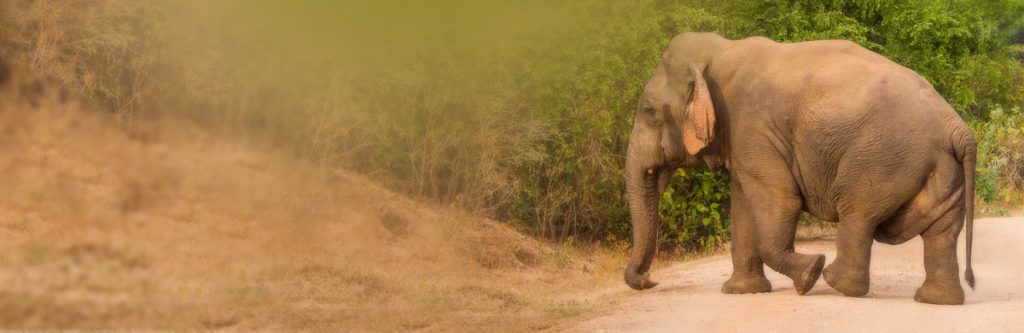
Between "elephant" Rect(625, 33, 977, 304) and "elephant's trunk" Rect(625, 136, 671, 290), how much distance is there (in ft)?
0.12

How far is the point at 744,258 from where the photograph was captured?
10.5 metres

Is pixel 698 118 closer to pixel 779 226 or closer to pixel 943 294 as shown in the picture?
pixel 779 226

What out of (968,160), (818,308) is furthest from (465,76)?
(968,160)

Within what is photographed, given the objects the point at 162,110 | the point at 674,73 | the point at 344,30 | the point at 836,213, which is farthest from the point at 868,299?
the point at 344,30

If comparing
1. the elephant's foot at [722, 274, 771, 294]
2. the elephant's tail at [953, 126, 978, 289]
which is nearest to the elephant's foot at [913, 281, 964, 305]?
the elephant's tail at [953, 126, 978, 289]

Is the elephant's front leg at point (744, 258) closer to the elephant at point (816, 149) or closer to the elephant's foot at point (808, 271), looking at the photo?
the elephant at point (816, 149)

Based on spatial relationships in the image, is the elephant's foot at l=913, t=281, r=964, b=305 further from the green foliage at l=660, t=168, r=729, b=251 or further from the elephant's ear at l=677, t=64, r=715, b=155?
the green foliage at l=660, t=168, r=729, b=251

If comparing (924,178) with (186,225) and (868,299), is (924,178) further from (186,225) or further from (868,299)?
(186,225)

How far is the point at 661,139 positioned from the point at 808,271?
195 cm

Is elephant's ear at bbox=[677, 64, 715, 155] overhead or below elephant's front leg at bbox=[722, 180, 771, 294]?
overhead

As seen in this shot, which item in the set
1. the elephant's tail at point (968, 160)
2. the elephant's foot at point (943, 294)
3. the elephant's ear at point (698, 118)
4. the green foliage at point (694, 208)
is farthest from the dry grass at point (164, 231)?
the green foliage at point (694, 208)

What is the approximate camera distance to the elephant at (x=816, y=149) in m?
9.01

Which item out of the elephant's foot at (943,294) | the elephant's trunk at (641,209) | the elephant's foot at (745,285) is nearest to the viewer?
the elephant's foot at (943,294)

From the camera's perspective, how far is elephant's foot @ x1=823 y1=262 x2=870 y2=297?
30.7 ft
